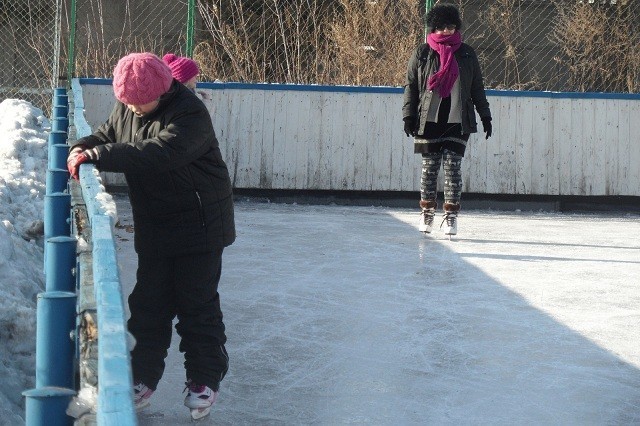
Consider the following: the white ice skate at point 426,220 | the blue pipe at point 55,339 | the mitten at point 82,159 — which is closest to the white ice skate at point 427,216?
the white ice skate at point 426,220

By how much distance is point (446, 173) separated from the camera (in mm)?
7973

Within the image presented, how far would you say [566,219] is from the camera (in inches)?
400

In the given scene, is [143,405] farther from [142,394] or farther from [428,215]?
[428,215]

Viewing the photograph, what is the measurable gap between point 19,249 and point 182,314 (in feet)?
5.43

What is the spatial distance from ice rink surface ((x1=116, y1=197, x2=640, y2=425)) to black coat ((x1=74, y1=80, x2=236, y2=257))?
640mm

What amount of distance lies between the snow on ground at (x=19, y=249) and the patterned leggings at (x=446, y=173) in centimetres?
259

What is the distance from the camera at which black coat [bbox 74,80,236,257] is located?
11.8ft

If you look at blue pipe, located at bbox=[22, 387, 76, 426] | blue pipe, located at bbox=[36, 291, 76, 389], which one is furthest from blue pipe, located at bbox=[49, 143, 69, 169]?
blue pipe, located at bbox=[22, 387, 76, 426]

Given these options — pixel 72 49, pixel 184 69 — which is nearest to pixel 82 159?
pixel 184 69

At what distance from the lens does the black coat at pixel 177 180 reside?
359 cm

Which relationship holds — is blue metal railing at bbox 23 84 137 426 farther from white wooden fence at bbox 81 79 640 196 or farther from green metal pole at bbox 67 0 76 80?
green metal pole at bbox 67 0 76 80

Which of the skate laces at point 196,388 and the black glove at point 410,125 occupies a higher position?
the black glove at point 410,125

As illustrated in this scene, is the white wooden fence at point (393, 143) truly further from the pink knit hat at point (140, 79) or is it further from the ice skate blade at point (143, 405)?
the pink knit hat at point (140, 79)

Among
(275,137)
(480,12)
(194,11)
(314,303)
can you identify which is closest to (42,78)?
(194,11)
